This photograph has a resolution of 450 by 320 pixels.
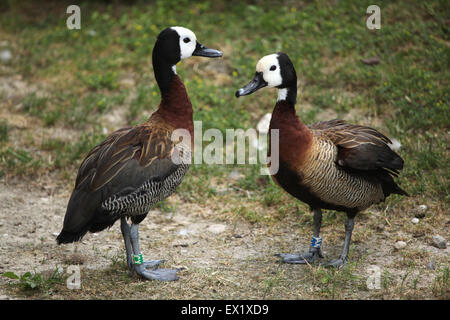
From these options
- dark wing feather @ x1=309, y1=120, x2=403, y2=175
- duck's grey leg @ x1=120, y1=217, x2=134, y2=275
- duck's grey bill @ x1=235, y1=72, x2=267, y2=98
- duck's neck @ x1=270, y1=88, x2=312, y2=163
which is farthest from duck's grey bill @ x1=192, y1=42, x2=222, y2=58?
duck's grey leg @ x1=120, y1=217, x2=134, y2=275

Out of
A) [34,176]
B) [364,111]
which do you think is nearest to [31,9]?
[34,176]

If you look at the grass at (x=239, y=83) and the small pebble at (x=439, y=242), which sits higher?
the grass at (x=239, y=83)

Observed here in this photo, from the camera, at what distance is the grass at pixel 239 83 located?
5262mm

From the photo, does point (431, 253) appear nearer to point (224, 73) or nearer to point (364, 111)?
point (364, 111)

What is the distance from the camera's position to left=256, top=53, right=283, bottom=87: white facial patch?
162 inches

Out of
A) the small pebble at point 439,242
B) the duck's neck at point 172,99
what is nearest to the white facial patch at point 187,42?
the duck's neck at point 172,99

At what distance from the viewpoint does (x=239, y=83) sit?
666 centimetres

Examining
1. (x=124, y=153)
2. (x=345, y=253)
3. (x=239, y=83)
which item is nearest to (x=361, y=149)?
(x=345, y=253)

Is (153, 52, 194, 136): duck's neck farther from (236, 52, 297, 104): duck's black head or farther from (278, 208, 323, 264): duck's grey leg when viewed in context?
(278, 208, 323, 264): duck's grey leg

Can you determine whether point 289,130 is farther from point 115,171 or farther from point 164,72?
point 115,171

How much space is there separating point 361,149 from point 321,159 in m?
0.31

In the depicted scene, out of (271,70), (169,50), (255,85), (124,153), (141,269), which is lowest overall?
(141,269)

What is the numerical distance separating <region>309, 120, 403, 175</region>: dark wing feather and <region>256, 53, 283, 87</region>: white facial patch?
0.50 m

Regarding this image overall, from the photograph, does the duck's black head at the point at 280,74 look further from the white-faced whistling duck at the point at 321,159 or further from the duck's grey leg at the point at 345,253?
the duck's grey leg at the point at 345,253
